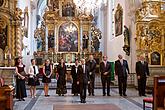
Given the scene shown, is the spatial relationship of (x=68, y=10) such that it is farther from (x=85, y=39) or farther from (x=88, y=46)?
(x=88, y=46)

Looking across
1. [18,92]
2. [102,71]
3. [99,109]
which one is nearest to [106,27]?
[102,71]

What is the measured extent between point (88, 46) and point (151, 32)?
12.0 metres

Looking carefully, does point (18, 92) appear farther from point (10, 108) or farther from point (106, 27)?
point (106, 27)

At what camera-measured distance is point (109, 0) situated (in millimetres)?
29781

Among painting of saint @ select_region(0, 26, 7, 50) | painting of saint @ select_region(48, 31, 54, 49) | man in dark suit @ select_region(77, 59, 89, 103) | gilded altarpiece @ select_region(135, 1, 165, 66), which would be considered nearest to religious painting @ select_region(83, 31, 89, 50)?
painting of saint @ select_region(48, 31, 54, 49)

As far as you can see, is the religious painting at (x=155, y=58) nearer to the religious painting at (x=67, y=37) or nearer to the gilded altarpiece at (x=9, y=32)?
the gilded altarpiece at (x=9, y=32)

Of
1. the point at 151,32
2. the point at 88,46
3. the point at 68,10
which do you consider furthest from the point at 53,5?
the point at 151,32

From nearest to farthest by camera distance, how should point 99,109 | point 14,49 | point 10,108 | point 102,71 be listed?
point 10,108 < point 99,109 < point 102,71 < point 14,49

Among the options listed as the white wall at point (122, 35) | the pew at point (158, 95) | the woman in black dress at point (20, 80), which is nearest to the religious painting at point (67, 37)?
the white wall at point (122, 35)

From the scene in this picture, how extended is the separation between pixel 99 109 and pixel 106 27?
70.8ft

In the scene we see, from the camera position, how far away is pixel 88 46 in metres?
30.3

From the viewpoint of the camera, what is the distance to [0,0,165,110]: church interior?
1190 cm

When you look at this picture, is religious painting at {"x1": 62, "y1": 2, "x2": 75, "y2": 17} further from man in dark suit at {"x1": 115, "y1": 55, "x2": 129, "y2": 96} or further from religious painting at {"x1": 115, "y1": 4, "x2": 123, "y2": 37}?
man in dark suit at {"x1": 115, "y1": 55, "x2": 129, "y2": 96}

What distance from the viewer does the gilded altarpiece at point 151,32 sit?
18547 mm
